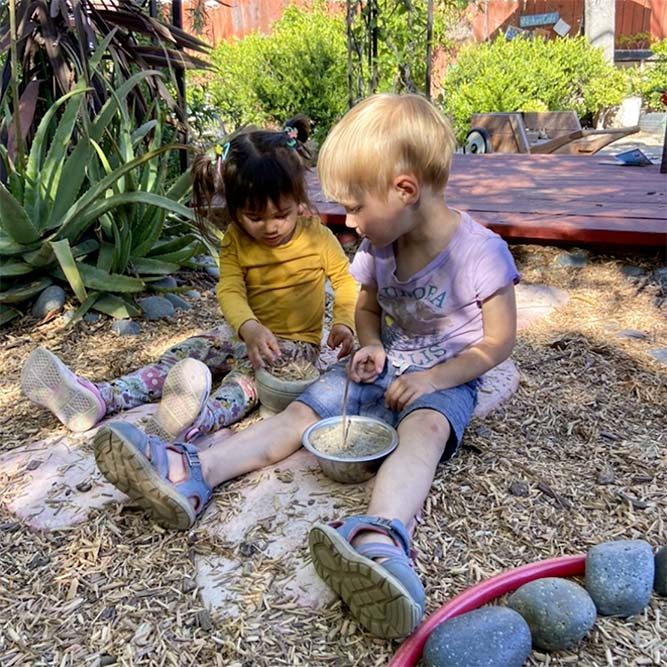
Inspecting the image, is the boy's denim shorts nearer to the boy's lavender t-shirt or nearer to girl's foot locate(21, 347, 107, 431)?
the boy's lavender t-shirt

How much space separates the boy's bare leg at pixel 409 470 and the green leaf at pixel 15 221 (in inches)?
76.5

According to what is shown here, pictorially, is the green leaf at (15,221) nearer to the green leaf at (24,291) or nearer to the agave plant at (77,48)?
the green leaf at (24,291)

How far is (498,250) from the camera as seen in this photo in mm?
2131

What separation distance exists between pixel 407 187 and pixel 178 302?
74.7 inches

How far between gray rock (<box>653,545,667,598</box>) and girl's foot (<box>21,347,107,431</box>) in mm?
1638

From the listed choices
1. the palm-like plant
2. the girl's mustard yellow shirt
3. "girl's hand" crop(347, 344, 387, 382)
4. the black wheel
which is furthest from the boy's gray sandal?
the black wheel

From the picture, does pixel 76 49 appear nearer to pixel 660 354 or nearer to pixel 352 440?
pixel 352 440

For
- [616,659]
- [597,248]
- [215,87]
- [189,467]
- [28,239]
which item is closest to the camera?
[616,659]

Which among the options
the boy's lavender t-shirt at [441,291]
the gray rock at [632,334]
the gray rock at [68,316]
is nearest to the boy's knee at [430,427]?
the boy's lavender t-shirt at [441,291]

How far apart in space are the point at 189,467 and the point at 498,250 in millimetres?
1006

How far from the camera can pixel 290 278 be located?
2637 millimetres

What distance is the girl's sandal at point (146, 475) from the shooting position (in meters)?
1.77

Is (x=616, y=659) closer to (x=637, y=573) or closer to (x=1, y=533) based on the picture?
(x=637, y=573)

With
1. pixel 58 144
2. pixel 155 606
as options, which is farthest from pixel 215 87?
pixel 155 606
